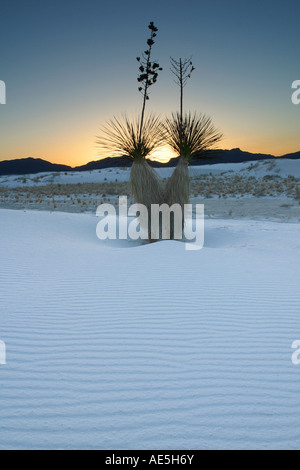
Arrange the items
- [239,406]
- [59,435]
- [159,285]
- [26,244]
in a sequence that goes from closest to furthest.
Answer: [59,435], [239,406], [159,285], [26,244]

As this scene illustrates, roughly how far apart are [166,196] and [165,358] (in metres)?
6.95

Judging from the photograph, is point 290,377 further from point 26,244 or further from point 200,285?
point 26,244

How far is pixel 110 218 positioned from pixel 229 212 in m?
5.72

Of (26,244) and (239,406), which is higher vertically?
(26,244)

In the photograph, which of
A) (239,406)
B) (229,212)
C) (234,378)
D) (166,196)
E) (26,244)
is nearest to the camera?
(239,406)

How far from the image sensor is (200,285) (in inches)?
187

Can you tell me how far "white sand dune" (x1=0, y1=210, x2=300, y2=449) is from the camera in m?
1.93

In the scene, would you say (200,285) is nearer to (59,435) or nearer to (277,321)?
(277,321)

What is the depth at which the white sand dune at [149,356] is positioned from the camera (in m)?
1.93

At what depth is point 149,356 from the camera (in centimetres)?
273

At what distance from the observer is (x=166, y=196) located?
30.6ft
